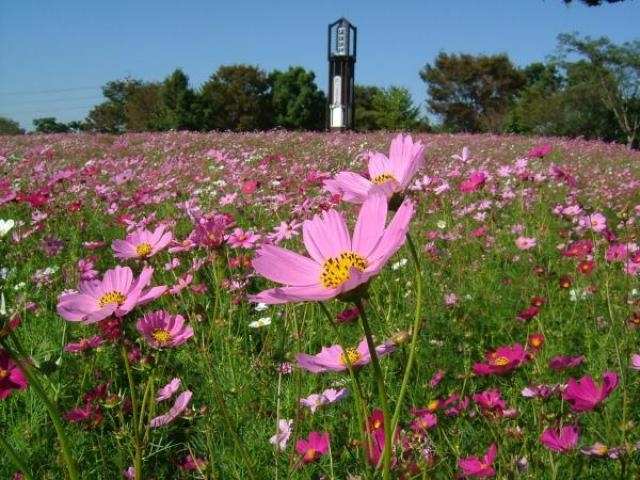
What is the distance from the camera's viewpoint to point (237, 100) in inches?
1214

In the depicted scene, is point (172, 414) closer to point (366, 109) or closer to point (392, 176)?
point (392, 176)

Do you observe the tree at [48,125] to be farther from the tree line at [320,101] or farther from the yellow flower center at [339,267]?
the yellow flower center at [339,267]

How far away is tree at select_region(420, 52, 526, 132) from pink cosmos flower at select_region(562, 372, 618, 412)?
1246 inches

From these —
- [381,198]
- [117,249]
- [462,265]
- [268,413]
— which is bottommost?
[268,413]

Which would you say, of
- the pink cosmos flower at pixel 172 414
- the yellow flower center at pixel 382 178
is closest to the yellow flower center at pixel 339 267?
the yellow flower center at pixel 382 178

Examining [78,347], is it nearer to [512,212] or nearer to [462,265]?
[462,265]

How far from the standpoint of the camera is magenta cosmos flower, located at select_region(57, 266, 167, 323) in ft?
2.25

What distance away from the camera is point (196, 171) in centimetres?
456

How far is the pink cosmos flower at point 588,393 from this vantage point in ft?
2.72

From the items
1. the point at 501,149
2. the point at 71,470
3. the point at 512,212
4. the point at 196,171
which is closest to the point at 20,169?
the point at 196,171

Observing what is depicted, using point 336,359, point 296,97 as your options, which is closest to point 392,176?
point 336,359

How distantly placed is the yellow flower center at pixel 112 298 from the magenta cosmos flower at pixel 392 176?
304mm

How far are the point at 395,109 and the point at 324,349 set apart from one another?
3066 centimetres

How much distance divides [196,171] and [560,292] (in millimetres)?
3224
